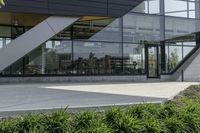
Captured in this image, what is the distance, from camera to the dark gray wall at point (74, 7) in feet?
86.3

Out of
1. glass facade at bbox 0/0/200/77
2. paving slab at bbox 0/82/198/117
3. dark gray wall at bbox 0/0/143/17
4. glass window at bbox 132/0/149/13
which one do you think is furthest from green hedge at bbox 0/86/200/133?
glass window at bbox 132/0/149/13

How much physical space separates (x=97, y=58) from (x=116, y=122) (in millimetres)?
22497

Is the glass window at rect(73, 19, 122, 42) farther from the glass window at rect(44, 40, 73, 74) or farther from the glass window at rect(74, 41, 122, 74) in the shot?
the glass window at rect(44, 40, 73, 74)

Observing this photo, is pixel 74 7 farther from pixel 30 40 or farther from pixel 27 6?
pixel 30 40

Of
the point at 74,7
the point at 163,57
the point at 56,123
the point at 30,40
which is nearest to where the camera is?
the point at 56,123

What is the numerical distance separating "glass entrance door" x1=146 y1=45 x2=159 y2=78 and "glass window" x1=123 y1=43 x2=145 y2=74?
0.63 meters

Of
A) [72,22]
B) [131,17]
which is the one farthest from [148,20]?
[72,22]

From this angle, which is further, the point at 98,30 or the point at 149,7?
the point at 149,7

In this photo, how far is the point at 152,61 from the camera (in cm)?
3384

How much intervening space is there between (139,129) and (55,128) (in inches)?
64.7

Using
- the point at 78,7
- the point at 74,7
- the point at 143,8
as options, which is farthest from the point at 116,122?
the point at 143,8

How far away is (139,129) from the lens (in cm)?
794

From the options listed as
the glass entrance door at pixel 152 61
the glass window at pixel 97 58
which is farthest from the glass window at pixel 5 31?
the glass entrance door at pixel 152 61

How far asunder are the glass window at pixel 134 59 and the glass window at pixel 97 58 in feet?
1.88
